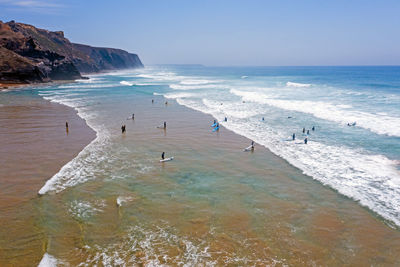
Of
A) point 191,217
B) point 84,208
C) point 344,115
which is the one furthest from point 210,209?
point 344,115

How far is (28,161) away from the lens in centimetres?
1706

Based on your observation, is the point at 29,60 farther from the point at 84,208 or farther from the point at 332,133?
the point at 332,133

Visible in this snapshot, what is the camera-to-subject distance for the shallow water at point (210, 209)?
9.59 meters

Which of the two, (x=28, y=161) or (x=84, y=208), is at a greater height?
(x=28, y=161)

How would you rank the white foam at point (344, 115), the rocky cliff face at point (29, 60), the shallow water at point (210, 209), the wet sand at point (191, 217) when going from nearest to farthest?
the wet sand at point (191, 217) → the shallow water at point (210, 209) → the white foam at point (344, 115) → the rocky cliff face at point (29, 60)

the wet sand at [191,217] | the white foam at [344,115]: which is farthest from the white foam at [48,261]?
the white foam at [344,115]

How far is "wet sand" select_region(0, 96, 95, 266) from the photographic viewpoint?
31.7 feet

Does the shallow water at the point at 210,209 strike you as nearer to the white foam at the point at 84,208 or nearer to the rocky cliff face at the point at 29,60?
the white foam at the point at 84,208

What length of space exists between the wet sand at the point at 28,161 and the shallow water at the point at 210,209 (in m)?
0.48

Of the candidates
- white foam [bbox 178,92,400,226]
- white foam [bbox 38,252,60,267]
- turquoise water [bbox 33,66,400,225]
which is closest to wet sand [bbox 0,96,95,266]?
white foam [bbox 38,252,60,267]

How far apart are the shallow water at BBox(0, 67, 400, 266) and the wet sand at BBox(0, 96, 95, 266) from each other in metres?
0.48

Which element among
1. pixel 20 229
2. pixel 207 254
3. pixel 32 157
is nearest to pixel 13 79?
pixel 32 157

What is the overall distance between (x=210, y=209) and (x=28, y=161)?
12.1 metres

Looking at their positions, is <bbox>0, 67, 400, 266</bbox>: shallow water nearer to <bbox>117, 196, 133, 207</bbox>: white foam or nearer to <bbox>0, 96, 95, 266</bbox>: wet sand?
<bbox>117, 196, 133, 207</bbox>: white foam
